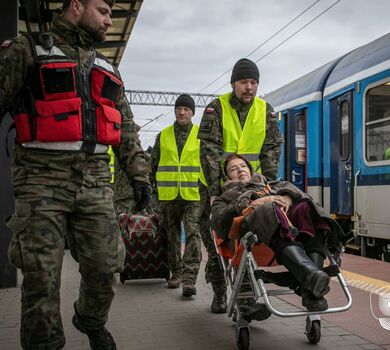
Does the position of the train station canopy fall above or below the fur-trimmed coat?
above

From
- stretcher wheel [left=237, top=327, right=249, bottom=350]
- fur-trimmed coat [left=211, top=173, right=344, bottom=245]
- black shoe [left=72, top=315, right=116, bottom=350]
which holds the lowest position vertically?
stretcher wheel [left=237, top=327, right=249, bottom=350]

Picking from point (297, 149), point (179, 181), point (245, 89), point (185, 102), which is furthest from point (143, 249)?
point (297, 149)

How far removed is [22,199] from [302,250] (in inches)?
64.6

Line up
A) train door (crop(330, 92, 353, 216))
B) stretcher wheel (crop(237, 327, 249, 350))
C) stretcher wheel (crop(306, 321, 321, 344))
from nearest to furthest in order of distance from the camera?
stretcher wheel (crop(237, 327, 249, 350))
stretcher wheel (crop(306, 321, 321, 344))
train door (crop(330, 92, 353, 216))

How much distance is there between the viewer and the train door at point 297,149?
36.3 feet

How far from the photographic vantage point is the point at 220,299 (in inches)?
186

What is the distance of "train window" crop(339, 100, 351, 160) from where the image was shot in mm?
9141

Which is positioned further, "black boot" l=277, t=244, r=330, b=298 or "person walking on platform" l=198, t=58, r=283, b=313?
"person walking on platform" l=198, t=58, r=283, b=313

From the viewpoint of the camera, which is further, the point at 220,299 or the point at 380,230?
the point at 380,230

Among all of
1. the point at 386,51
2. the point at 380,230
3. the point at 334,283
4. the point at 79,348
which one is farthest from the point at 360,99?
the point at 79,348

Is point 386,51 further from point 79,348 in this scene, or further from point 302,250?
point 79,348

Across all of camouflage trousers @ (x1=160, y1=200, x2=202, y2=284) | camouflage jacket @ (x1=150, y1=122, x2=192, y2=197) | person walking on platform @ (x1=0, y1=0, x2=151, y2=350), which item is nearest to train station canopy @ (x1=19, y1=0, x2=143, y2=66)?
camouflage jacket @ (x1=150, y1=122, x2=192, y2=197)

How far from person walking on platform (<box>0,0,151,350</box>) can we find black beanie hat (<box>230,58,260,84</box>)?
1631 mm

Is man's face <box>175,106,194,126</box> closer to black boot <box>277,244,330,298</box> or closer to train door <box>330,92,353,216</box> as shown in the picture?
black boot <box>277,244,330,298</box>
